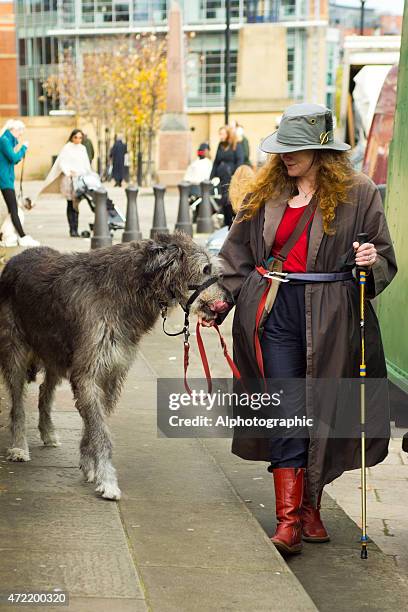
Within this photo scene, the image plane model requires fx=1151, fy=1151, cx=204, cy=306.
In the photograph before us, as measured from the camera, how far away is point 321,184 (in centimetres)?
545

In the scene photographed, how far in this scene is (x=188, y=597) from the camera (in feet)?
14.8

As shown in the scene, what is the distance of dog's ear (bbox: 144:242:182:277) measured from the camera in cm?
586

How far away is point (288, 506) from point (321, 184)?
1.54 meters

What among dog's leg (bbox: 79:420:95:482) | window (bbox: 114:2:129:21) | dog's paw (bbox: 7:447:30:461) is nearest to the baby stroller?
dog's paw (bbox: 7:447:30:461)

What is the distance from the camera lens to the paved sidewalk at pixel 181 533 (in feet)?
15.0

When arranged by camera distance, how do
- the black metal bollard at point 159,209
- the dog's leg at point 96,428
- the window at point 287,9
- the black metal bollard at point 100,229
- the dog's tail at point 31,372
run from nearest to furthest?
1. the dog's leg at point 96,428
2. the dog's tail at point 31,372
3. the black metal bollard at point 100,229
4. the black metal bollard at point 159,209
5. the window at point 287,9

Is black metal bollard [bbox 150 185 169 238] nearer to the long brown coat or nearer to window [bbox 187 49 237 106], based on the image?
the long brown coat

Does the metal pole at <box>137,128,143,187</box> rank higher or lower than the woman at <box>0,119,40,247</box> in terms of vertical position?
lower

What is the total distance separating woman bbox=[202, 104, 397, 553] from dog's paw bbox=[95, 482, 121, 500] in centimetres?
82

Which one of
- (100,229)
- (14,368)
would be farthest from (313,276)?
(100,229)

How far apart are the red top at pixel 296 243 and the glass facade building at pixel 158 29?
6559 cm

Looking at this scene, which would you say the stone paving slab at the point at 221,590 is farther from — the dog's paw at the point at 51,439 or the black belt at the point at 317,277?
the dog's paw at the point at 51,439

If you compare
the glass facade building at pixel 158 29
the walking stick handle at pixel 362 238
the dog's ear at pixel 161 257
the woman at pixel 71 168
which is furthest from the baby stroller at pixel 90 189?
the glass facade building at pixel 158 29

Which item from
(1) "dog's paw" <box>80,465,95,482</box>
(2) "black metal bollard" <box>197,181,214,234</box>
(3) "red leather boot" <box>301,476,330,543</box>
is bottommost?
(2) "black metal bollard" <box>197,181,214,234</box>
